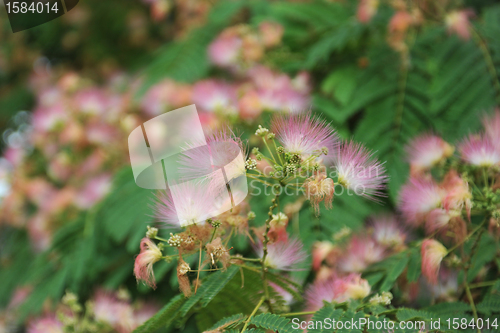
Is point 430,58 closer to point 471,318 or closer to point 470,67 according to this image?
point 470,67

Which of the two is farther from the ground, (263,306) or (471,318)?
(263,306)

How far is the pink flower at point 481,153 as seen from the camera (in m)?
1.34

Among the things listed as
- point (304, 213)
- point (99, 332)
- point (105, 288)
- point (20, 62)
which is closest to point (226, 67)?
point (304, 213)

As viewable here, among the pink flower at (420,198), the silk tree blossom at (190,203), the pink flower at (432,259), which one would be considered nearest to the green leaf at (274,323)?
the silk tree blossom at (190,203)

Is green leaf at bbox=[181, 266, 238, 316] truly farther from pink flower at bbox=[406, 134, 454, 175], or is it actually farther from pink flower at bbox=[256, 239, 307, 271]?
pink flower at bbox=[406, 134, 454, 175]

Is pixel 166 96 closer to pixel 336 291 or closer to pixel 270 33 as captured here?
pixel 270 33

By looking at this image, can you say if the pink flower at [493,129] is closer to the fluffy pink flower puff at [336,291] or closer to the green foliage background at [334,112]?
the green foliage background at [334,112]

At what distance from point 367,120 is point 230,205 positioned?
1.06 metres

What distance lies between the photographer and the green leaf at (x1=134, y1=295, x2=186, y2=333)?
110cm

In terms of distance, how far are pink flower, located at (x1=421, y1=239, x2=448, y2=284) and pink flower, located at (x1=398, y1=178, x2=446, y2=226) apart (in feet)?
0.43

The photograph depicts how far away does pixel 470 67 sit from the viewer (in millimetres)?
1910

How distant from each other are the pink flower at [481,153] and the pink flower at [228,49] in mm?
1536

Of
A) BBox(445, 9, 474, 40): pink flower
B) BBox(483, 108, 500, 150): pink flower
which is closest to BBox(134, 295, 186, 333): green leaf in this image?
BBox(483, 108, 500, 150): pink flower

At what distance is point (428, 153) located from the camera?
61.5 inches
